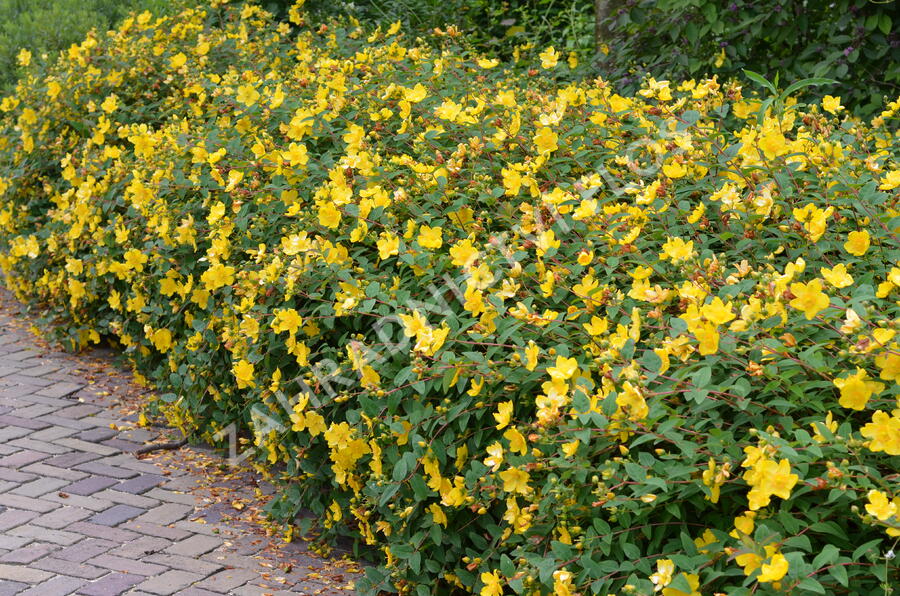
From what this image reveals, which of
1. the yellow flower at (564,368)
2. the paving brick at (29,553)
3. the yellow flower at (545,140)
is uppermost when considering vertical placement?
the yellow flower at (545,140)

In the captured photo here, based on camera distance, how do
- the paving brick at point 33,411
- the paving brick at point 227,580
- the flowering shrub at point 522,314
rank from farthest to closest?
1. the paving brick at point 33,411
2. the paving brick at point 227,580
3. the flowering shrub at point 522,314

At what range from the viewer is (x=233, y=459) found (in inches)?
145

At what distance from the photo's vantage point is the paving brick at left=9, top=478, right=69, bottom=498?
11.0 ft

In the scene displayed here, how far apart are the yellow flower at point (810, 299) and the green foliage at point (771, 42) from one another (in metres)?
2.90

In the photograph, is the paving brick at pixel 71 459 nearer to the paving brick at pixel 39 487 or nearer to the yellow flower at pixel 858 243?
the paving brick at pixel 39 487

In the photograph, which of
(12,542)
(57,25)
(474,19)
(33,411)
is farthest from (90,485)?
(474,19)

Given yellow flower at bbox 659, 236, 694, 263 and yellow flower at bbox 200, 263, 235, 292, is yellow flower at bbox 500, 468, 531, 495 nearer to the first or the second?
yellow flower at bbox 659, 236, 694, 263

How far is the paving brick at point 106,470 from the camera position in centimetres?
354

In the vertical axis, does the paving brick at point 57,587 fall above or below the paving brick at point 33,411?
below

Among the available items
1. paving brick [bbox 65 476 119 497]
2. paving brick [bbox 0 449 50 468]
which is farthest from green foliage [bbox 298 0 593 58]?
paving brick [bbox 65 476 119 497]

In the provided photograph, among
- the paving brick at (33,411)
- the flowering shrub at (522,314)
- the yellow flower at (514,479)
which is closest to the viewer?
the flowering shrub at (522,314)

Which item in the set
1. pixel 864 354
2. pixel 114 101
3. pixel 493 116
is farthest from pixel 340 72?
pixel 864 354

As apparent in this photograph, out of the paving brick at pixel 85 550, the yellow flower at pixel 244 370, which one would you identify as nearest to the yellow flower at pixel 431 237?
the yellow flower at pixel 244 370

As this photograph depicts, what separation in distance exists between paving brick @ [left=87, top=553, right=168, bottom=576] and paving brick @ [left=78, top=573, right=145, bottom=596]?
32 mm
